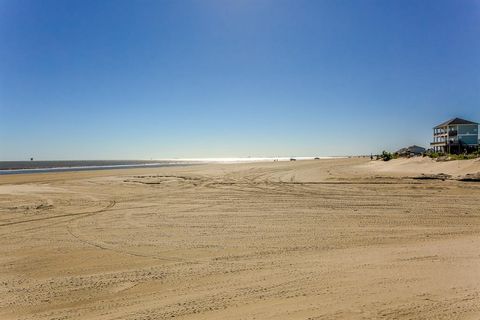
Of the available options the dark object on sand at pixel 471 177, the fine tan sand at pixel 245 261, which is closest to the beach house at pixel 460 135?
the dark object on sand at pixel 471 177

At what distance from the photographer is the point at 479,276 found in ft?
14.9

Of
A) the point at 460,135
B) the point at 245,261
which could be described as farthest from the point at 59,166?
the point at 245,261

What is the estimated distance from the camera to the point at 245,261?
549cm

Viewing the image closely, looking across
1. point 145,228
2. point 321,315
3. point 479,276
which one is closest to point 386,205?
point 479,276

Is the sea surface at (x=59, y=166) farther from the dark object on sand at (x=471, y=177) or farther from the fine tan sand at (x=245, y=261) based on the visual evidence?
the dark object on sand at (x=471, y=177)

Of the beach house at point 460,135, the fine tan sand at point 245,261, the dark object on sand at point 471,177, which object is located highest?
the beach house at point 460,135

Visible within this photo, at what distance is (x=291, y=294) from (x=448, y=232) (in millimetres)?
4422

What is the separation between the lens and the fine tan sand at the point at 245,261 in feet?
12.9

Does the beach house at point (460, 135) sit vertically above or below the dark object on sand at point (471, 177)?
above

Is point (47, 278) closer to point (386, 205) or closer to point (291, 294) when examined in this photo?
point (291, 294)

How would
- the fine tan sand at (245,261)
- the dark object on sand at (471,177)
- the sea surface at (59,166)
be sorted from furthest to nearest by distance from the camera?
the sea surface at (59,166) → the dark object on sand at (471,177) → the fine tan sand at (245,261)

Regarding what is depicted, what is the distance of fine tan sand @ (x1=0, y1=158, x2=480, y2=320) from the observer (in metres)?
3.93

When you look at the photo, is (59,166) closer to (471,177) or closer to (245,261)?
(471,177)

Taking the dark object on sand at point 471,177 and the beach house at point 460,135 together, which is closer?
the dark object on sand at point 471,177
